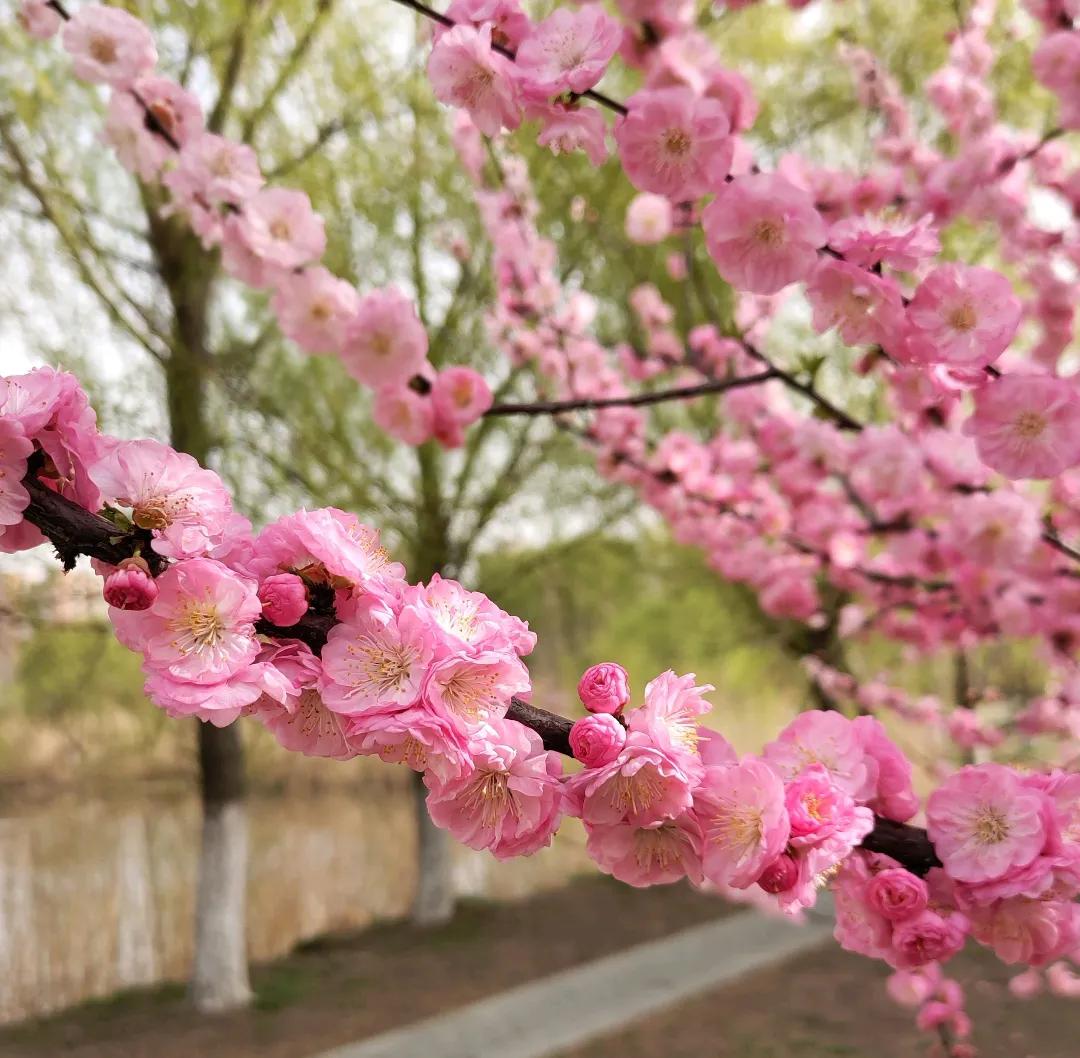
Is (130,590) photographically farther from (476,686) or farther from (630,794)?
(630,794)

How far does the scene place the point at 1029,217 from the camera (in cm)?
245

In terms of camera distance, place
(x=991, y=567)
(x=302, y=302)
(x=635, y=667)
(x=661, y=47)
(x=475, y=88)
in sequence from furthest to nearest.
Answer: (x=635, y=667), (x=991, y=567), (x=302, y=302), (x=661, y=47), (x=475, y=88)

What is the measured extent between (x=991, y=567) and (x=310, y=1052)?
3.60 meters

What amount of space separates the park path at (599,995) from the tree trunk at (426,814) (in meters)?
1.30

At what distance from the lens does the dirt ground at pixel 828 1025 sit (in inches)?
149

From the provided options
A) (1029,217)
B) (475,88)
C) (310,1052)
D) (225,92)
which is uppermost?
(225,92)

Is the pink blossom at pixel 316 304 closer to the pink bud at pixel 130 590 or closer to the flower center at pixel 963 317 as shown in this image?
the flower center at pixel 963 317

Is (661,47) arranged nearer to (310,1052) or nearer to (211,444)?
(211,444)

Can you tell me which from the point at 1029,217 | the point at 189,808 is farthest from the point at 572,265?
the point at 189,808

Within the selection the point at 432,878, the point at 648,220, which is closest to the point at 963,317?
the point at 648,220

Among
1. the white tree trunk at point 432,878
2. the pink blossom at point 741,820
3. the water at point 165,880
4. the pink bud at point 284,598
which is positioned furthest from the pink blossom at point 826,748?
the white tree trunk at point 432,878

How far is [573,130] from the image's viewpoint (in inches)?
39.3

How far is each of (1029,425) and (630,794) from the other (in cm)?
76

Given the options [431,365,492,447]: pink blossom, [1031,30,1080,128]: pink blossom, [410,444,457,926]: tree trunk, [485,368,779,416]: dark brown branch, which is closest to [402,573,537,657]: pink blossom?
[485,368,779,416]: dark brown branch
